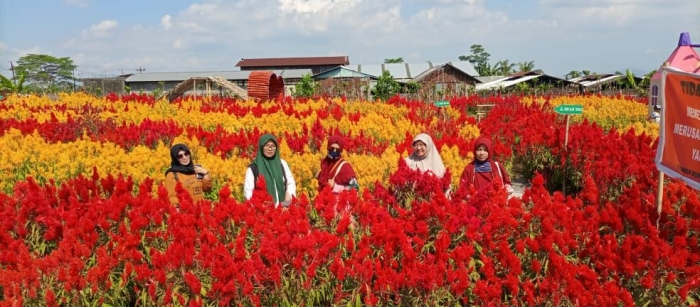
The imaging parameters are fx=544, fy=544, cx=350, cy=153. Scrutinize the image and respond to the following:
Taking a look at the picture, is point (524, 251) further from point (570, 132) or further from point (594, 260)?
point (570, 132)

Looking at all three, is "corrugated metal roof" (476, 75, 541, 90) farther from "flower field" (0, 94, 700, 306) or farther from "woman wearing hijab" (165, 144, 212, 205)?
"flower field" (0, 94, 700, 306)

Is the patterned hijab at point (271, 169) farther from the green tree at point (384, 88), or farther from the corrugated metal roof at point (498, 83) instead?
the corrugated metal roof at point (498, 83)

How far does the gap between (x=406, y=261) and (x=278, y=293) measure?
0.66m

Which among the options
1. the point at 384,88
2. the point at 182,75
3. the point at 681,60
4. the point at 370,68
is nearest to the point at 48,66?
the point at 182,75

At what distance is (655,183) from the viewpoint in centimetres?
441

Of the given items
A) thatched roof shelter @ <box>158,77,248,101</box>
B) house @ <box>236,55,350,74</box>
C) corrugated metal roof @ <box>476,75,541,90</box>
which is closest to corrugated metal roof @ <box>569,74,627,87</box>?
corrugated metal roof @ <box>476,75,541,90</box>

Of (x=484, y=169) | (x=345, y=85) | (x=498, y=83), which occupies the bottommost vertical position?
(x=484, y=169)

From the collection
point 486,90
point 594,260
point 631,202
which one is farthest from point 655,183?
point 486,90

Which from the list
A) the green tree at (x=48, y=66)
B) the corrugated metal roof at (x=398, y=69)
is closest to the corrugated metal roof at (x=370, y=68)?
the corrugated metal roof at (x=398, y=69)

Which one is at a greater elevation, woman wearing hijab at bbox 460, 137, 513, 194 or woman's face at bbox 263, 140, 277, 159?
woman's face at bbox 263, 140, 277, 159

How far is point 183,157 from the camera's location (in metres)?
4.70

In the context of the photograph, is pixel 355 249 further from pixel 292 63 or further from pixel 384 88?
pixel 292 63

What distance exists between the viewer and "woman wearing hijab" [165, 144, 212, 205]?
4625mm

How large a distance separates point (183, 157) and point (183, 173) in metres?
0.14
